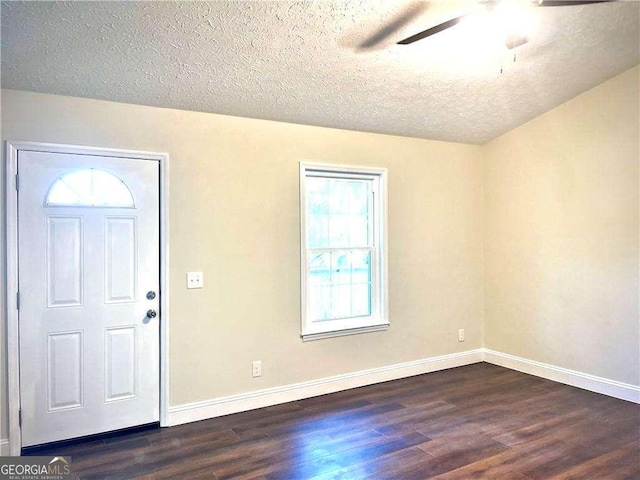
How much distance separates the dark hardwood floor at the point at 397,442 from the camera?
8.54 feet

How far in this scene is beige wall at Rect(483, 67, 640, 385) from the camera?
369 cm

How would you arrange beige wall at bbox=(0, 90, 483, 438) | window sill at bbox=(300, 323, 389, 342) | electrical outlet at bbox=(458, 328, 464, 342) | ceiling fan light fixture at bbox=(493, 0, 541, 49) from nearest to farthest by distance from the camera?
ceiling fan light fixture at bbox=(493, 0, 541, 49)
beige wall at bbox=(0, 90, 483, 438)
window sill at bbox=(300, 323, 389, 342)
electrical outlet at bbox=(458, 328, 464, 342)

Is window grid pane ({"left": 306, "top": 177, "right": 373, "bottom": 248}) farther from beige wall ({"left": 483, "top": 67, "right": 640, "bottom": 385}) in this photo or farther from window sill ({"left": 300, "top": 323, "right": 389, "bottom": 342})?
beige wall ({"left": 483, "top": 67, "right": 640, "bottom": 385})

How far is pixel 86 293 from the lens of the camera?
300 cm

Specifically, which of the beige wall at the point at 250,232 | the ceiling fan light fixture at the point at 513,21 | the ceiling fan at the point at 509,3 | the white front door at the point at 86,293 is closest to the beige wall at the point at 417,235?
the beige wall at the point at 250,232

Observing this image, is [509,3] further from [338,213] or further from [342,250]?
[342,250]

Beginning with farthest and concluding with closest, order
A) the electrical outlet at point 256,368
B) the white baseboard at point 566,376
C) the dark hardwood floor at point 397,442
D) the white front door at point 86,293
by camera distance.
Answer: the white baseboard at point 566,376, the electrical outlet at point 256,368, the white front door at point 86,293, the dark hardwood floor at point 397,442

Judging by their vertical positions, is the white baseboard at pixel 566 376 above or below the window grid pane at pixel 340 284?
below

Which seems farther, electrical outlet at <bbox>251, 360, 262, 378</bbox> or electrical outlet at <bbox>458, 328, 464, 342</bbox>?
electrical outlet at <bbox>458, 328, 464, 342</bbox>

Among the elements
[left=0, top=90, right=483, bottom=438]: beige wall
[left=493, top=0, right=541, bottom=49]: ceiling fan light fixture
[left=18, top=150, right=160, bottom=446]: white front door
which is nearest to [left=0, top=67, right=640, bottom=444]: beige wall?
[left=0, top=90, right=483, bottom=438]: beige wall

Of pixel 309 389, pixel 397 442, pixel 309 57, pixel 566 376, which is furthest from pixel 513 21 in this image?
pixel 566 376

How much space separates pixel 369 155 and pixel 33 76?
2657 mm

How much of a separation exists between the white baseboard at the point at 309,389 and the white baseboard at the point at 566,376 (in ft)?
0.79

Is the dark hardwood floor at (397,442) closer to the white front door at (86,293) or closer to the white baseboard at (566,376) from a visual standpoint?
the white baseboard at (566,376)
